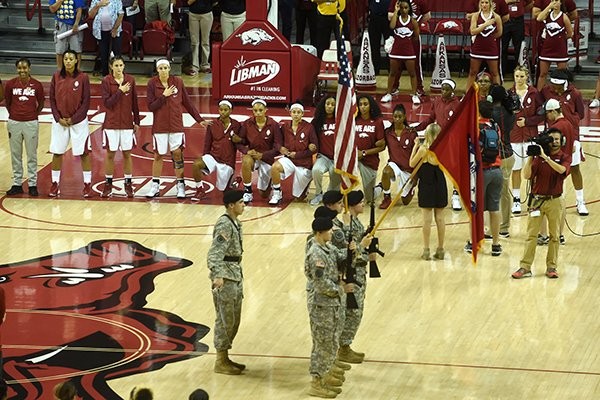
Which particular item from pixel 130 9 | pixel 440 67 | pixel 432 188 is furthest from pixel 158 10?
pixel 432 188

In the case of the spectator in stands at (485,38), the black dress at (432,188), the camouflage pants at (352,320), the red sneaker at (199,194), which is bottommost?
the red sneaker at (199,194)

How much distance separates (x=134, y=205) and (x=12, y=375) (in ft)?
20.3

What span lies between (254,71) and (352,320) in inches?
481

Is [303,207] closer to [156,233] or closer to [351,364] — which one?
[156,233]

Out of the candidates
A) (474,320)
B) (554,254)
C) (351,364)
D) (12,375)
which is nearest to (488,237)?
(554,254)

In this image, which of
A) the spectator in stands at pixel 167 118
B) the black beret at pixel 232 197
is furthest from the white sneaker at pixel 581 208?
the black beret at pixel 232 197

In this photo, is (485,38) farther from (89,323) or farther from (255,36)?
(89,323)

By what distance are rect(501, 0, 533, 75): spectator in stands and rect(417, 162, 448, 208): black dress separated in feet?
31.0

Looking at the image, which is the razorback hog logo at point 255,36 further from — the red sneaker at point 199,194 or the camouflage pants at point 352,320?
the camouflage pants at point 352,320

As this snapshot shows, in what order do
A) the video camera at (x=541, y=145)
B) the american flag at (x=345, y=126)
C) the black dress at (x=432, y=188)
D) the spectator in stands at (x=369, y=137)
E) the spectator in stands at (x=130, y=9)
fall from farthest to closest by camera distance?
the spectator in stands at (x=130, y=9)
the spectator in stands at (x=369, y=137)
the black dress at (x=432, y=188)
the video camera at (x=541, y=145)
the american flag at (x=345, y=126)

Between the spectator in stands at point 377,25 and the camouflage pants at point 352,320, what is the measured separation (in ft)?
44.4

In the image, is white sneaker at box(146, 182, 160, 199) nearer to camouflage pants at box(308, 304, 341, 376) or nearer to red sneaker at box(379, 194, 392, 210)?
red sneaker at box(379, 194, 392, 210)

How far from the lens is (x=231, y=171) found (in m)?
20.3

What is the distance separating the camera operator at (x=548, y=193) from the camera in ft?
53.7
